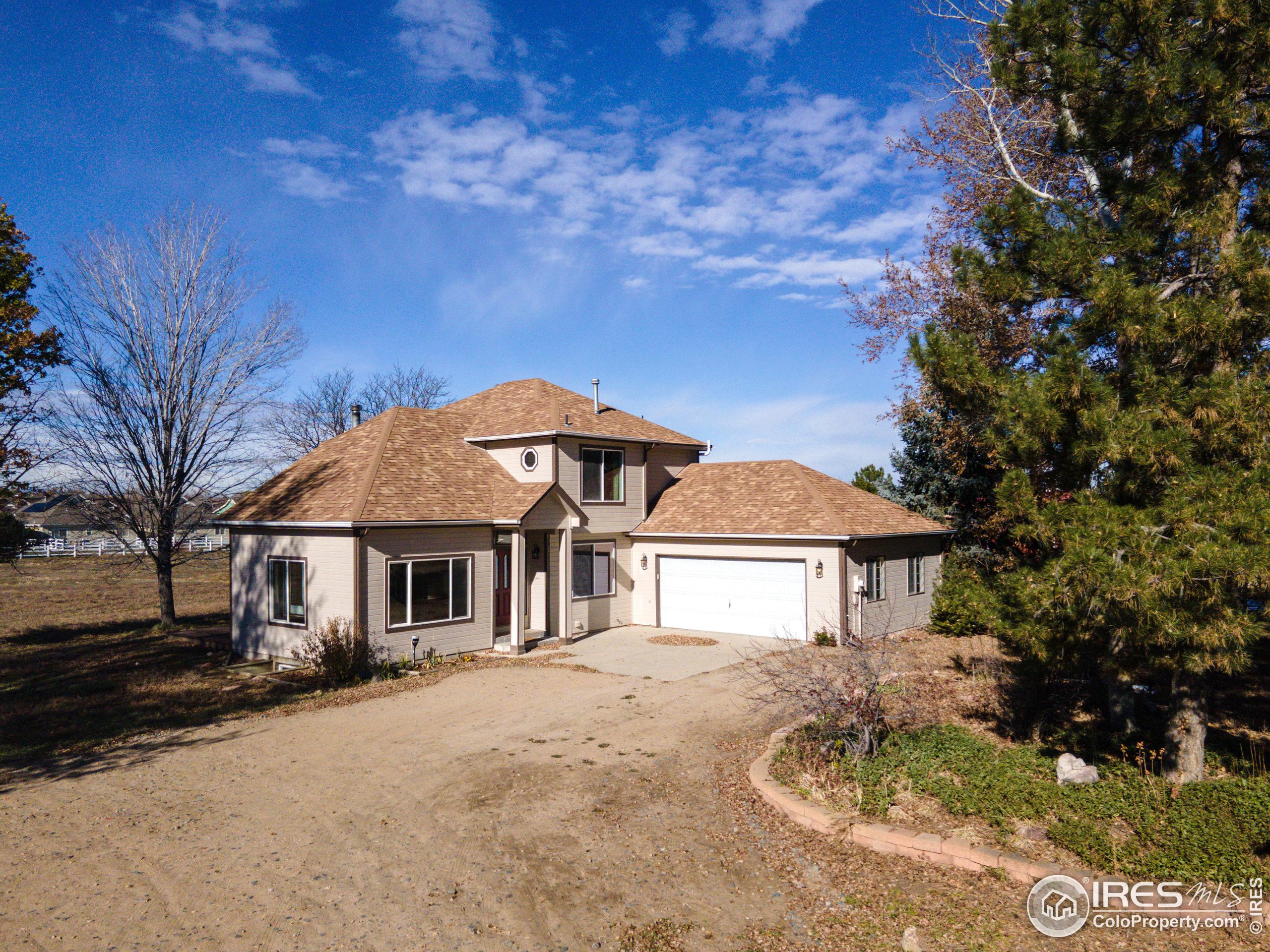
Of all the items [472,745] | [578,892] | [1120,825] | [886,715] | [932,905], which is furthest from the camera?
[472,745]

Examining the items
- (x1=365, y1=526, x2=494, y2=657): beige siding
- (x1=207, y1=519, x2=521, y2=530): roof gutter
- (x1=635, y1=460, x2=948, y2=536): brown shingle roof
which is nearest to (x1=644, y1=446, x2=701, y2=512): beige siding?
(x1=635, y1=460, x2=948, y2=536): brown shingle roof

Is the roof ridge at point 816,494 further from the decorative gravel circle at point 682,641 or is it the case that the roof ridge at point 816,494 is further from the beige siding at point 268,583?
the beige siding at point 268,583

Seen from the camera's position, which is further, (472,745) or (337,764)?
(472,745)

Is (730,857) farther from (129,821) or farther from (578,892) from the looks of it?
(129,821)

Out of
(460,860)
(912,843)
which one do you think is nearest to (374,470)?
(460,860)

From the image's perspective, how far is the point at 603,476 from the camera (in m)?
21.0

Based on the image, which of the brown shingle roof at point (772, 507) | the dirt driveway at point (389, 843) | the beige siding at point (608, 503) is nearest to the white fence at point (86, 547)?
the beige siding at point (608, 503)

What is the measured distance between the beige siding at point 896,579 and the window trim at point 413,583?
916cm

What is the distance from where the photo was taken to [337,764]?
9742 millimetres

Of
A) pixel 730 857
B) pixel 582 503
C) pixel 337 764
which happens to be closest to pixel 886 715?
pixel 730 857

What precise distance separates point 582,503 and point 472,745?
10.3 meters

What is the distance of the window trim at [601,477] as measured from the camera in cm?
2025

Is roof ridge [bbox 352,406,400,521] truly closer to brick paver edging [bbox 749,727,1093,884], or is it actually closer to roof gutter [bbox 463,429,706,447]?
roof gutter [bbox 463,429,706,447]

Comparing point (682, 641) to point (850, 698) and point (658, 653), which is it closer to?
point (658, 653)
